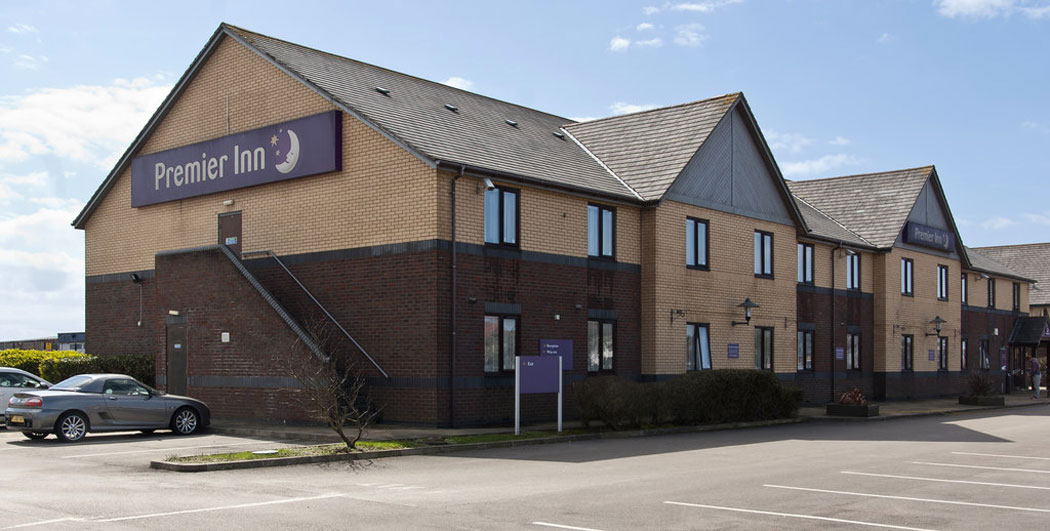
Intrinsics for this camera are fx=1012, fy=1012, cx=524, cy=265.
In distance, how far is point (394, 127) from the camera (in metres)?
23.3

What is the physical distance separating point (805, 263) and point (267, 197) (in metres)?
18.7

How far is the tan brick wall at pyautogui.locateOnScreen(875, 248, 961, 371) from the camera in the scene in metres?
39.1

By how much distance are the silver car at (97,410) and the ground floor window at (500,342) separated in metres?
6.33

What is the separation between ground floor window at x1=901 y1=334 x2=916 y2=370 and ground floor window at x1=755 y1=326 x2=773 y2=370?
36.3ft

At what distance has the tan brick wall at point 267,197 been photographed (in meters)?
22.8

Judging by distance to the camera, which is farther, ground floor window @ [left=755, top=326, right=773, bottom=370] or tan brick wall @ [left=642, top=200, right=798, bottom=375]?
ground floor window @ [left=755, top=326, right=773, bottom=370]

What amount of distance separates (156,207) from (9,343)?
72.6 ft

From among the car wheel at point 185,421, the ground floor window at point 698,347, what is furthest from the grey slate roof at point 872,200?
the car wheel at point 185,421

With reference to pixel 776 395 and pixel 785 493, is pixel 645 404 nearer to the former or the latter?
pixel 776 395

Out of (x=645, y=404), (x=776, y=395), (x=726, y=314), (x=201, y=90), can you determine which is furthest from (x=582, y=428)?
(x=201, y=90)

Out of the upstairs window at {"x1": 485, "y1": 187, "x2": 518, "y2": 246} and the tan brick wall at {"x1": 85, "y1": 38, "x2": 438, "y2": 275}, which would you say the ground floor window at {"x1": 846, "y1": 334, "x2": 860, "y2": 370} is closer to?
the upstairs window at {"x1": 485, "y1": 187, "x2": 518, "y2": 246}

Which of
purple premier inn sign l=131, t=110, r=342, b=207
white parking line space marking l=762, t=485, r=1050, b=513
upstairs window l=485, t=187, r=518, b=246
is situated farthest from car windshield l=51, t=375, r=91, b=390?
white parking line space marking l=762, t=485, r=1050, b=513

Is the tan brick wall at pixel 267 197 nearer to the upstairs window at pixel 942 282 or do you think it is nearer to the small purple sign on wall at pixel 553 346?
the small purple sign on wall at pixel 553 346

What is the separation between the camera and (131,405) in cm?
2078
